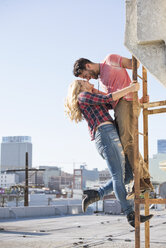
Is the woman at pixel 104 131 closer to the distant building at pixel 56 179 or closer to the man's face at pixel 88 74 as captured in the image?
the man's face at pixel 88 74

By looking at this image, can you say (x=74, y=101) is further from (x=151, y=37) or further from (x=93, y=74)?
(x=151, y=37)

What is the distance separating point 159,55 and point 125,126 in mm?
1468

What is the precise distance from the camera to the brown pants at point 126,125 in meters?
3.64

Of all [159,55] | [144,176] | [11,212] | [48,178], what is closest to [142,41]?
[159,55]

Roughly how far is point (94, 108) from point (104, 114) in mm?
115

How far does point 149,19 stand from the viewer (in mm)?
2230

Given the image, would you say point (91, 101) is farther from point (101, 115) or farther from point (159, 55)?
point (159, 55)

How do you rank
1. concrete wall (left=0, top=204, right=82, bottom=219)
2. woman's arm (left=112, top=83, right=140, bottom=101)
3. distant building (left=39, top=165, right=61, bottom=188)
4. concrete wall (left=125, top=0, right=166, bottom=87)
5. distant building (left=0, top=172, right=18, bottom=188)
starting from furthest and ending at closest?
distant building (left=0, top=172, right=18, bottom=188), distant building (left=39, top=165, right=61, bottom=188), concrete wall (left=0, top=204, right=82, bottom=219), woman's arm (left=112, top=83, right=140, bottom=101), concrete wall (left=125, top=0, right=166, bottom=87)

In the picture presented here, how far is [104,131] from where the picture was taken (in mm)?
3543

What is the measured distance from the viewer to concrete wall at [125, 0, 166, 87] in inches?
→ 86.6

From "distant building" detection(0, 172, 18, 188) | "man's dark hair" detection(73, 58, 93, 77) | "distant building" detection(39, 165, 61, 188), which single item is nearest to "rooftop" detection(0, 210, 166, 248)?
"man's dark hair" detection(73, 58, 93, 77)

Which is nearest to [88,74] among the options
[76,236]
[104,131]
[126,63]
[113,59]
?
[113,59]

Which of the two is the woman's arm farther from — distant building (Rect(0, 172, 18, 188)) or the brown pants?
distant building (Rect(0, 172, 18, 188))

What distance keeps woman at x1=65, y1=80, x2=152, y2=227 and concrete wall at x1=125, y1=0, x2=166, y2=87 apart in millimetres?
1188
